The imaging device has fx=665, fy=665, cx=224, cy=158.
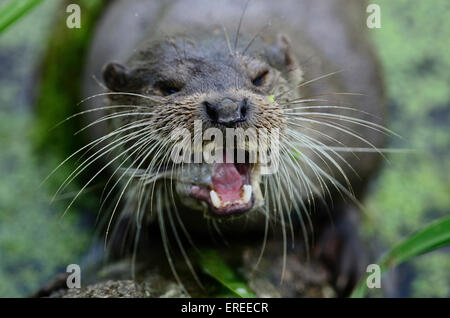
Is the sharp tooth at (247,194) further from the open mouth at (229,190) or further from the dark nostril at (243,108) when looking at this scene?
the dark nostril at (243,108)

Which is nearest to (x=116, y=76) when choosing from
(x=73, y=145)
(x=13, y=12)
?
(x=13, y=12)

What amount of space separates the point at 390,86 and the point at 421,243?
183 cm

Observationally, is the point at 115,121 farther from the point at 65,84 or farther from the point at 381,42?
the point at 381,42

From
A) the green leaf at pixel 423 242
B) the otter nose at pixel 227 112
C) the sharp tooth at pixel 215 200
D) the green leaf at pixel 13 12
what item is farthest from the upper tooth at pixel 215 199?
the green leaf at pixel 13 12

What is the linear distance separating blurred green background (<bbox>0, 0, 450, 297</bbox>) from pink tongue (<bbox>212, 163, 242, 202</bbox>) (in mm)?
1201

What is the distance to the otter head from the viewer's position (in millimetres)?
2066

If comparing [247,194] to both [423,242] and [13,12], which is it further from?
[13,12]

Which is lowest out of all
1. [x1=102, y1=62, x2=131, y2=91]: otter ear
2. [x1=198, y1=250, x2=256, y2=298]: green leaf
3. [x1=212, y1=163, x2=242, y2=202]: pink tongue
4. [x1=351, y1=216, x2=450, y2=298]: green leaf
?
[x1=198, y1=250, x2=256, y2=298]: green leaf

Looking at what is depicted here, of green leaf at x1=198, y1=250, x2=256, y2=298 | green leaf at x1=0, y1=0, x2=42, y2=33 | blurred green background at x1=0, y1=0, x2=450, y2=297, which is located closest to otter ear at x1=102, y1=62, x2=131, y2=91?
green leaf at x1=0, y1=0, x2=42, y2=33

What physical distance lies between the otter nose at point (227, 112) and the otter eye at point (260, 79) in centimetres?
29

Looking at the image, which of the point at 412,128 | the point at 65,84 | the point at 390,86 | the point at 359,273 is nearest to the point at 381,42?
the point at 390,86

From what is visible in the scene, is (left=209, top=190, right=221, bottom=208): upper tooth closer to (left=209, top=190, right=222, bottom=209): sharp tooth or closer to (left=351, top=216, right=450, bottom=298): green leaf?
(left=209, top=190, right=222, bottom=209): sharp tooth

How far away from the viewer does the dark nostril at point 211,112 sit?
2.01 m
